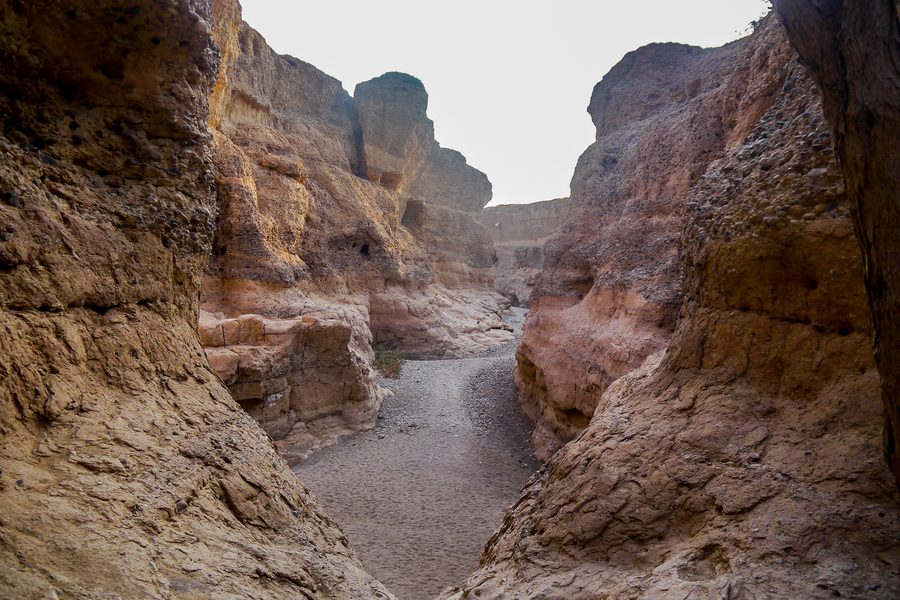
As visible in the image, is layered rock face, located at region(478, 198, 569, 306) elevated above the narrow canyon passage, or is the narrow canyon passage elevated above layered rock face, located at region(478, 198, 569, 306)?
layered rock face, located at region(478, 198, 569, 306)

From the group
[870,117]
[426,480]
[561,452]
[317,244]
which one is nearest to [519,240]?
[317,244]

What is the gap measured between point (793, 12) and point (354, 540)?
22.0ft

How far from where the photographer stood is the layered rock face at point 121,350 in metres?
1.95

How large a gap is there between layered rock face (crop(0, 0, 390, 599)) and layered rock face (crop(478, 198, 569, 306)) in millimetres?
31631

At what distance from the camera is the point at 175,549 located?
7.06 ft

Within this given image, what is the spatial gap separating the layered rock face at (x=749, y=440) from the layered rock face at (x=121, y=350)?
1.83 metres

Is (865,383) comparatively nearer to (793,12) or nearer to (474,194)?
(793,12)

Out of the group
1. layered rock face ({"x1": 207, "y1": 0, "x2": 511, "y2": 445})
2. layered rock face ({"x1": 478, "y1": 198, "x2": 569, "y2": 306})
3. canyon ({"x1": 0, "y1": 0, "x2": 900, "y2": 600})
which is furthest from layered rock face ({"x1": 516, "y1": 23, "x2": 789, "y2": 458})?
layered rock face ({"x1": 478, "y1": 198, "x2": 569, "y2": 306})

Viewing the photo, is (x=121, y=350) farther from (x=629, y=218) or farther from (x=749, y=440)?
(x=629, y=218)

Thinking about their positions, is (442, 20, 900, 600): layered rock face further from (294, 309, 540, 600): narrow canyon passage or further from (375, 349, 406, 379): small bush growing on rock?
(375, 349, 406, 379): small bush growing on rock

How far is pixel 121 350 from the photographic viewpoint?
286 centimetres

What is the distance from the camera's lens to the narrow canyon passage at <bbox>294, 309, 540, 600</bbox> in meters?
5.65

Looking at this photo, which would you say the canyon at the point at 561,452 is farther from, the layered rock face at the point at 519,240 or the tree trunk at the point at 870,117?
the layered rock face at the point at 519,240

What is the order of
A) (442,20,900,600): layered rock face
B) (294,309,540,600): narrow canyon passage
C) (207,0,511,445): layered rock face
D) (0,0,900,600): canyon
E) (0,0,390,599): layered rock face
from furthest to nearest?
1. (207,0,511,445): layered rock face
2. (294,309,540,600): narrow canyon passage
3. (442,20,900,600): layered rock face
4. (0,0,390,599): layered rock face
5. (0,0,900,600): canyon
